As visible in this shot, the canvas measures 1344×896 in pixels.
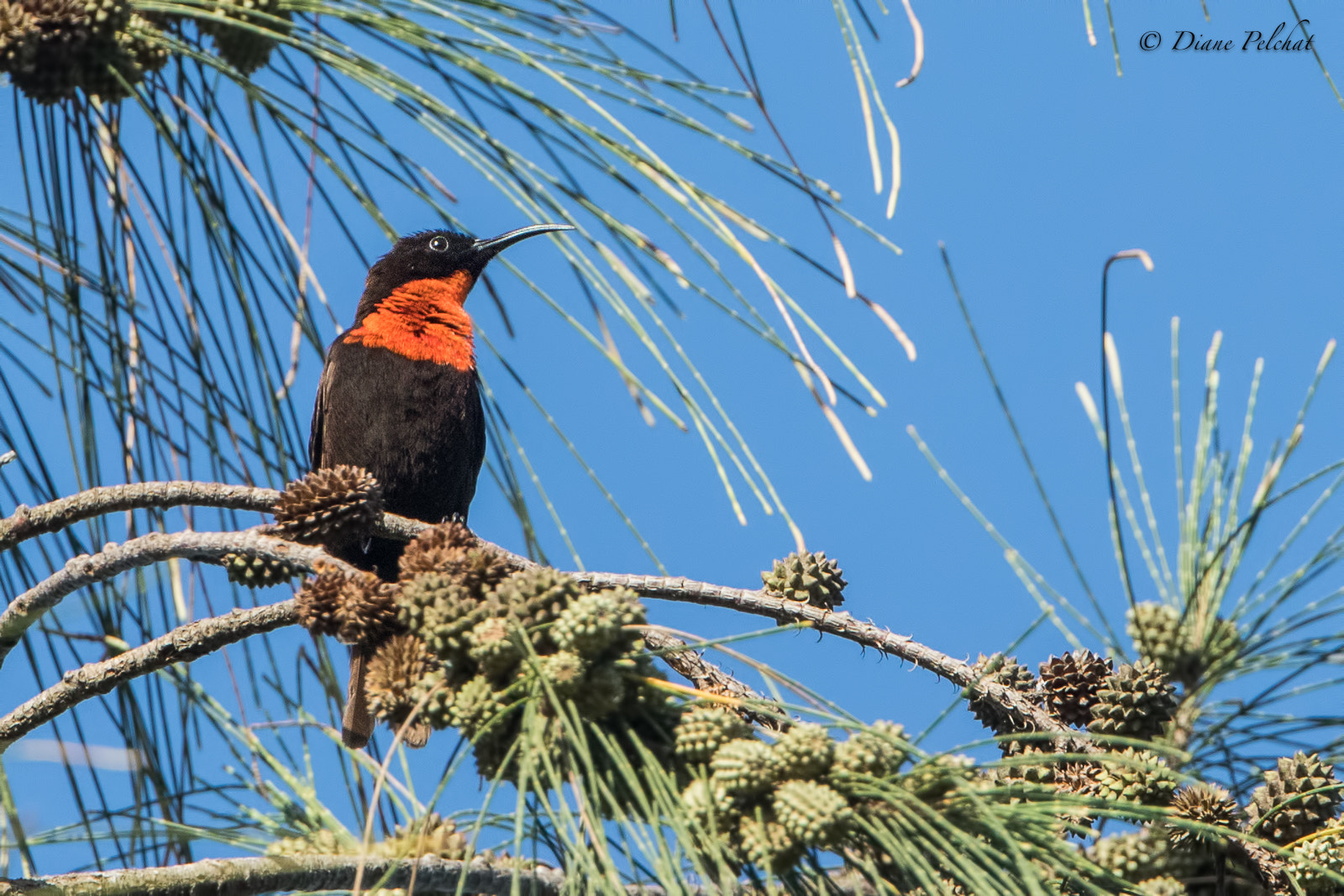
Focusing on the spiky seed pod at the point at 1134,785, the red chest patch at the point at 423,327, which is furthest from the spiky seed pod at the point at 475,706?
the red chest patch at the point at 423,327

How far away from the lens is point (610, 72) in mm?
1664

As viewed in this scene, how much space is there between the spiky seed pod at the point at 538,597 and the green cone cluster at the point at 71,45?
1117 millimetres

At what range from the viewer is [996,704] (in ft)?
5.28

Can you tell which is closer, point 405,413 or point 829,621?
point 829,621

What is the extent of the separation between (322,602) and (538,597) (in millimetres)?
349

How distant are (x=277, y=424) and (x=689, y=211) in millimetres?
1025

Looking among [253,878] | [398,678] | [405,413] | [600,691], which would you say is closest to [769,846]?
[600,691]

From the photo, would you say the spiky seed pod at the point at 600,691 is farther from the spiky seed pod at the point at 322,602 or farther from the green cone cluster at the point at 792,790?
the spiky seed pod at the point at 322,602

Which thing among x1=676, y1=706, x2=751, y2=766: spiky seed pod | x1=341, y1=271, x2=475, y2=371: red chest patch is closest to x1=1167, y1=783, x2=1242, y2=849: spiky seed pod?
x1=676, y1=706, x2=751, y2=766: spiky seed pod

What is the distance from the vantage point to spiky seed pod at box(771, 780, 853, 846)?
3.27 ft

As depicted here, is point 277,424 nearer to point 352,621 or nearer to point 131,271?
point 131,271

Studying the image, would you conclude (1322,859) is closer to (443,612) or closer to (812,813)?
(812,813)

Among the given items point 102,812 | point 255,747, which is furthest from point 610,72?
point 102,812

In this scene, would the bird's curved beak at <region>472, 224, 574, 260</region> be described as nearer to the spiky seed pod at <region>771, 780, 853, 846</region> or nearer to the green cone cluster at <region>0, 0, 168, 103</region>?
the green cone cluster at <region>0, 0, 168, 103</region>
